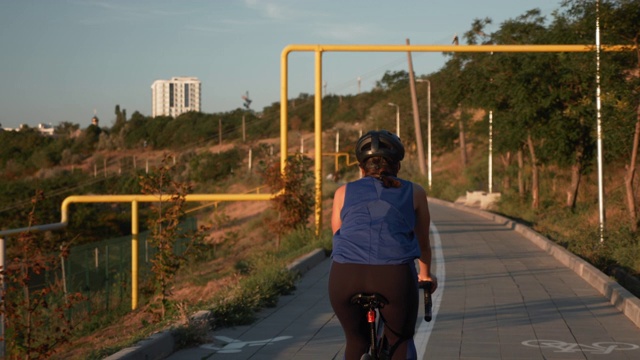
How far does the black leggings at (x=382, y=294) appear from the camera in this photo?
4727 millimetres

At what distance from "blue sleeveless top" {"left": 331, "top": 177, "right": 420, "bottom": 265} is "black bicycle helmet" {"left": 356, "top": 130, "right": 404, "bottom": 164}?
0.13m

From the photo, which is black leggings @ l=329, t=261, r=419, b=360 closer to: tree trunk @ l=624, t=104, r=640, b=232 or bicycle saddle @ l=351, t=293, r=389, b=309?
bicycle saddle @ l=351, t=293, r=389, b=309

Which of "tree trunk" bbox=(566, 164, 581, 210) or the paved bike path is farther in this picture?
"tree trunk" bbox=(566, 164, 581, 210)

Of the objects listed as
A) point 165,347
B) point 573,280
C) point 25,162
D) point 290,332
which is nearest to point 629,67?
point 573,280

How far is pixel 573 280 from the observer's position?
14656mm

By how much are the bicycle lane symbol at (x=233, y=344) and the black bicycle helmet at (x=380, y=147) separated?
13.5ft

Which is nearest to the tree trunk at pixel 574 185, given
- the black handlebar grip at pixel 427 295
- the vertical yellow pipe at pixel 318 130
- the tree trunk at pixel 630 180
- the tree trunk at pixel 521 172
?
the tree trunk at pixel 521 172

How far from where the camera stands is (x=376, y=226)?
4.85 meters

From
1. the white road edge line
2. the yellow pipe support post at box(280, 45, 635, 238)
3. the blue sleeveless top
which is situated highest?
the yellow pipe support post at box(280, 45, 635, 238)

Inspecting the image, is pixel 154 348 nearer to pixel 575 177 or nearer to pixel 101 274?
pixel 101 274

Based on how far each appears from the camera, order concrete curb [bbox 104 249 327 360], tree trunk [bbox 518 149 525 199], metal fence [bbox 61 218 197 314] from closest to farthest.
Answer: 1. concrete curb [bbox 104 249 327 360]
2. metal fence [bbox 61 218 197 314]
3. tree trunk [bbox 518 149 525 199]

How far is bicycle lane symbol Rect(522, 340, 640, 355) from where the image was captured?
29.2 ft

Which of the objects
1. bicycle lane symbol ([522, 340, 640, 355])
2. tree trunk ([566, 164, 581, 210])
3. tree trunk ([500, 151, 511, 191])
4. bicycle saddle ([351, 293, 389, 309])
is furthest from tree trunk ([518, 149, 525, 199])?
bicycle saddle ([351, 293, 389, 309])

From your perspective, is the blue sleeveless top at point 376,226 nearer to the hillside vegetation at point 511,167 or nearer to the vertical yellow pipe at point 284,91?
the hillside vegetation at point 511,167
